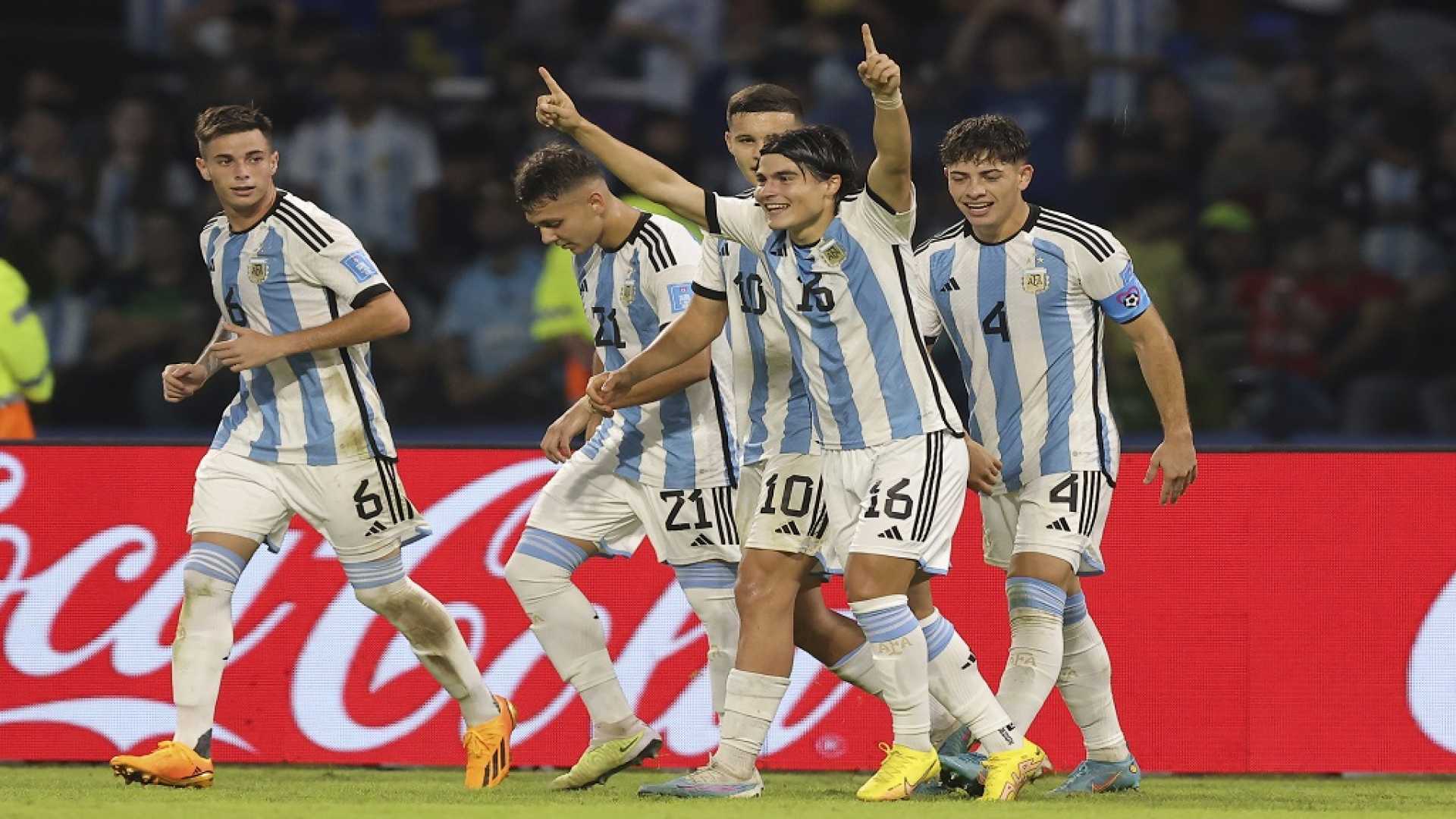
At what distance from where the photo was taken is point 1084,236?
6.99 metres

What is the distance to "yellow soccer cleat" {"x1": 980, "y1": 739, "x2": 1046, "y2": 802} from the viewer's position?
6676 mm

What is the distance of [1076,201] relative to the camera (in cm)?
1237

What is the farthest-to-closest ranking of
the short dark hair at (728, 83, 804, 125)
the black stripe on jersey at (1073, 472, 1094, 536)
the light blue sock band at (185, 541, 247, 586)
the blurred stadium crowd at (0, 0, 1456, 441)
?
the blurred stadium crowd at (0, 0, 1456, 441) < the short dark hair at (728, 83, 804, 125) < the light blue sock band at (185, 541, 247, 586) < the black stripe on jersey at (1073, 472, 1094, 536)

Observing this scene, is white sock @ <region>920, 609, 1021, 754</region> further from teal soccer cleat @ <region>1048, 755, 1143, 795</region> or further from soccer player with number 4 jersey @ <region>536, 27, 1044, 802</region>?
teal soccer cleat @ <region>1048, 755, 1143, 795</region>

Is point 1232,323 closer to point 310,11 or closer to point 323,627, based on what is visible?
point 323,627

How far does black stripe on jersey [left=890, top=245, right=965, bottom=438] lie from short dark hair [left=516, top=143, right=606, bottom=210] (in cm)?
114

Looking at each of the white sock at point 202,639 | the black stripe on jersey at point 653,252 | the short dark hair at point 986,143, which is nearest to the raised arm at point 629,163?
the black stripe on jersey at point 653,252

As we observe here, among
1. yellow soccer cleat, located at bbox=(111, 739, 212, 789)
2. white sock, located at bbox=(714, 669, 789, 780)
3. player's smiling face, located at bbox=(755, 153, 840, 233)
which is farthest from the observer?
yellow soccer cleat, located at bbox=(111, 739, 212, 789)

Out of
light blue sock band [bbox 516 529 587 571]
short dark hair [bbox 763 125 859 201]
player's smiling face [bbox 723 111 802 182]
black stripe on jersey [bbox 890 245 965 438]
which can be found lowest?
light blue sock band [bbox 516 529 587 571]

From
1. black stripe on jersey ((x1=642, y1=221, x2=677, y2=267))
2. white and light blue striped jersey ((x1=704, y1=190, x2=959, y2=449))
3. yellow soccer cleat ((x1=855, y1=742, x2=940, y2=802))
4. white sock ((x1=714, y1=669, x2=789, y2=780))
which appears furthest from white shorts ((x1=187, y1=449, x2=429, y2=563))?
yellow soccer cleat ((x1=855, y1=742, x2=940, y2=802))

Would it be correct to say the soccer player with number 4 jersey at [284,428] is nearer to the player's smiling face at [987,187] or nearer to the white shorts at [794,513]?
the white shorts at [794,513]

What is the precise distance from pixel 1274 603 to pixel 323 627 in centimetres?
348

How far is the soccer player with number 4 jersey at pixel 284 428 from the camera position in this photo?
7121 millimetres

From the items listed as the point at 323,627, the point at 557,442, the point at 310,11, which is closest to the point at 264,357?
the point at 557,442
